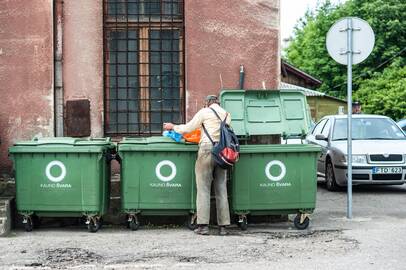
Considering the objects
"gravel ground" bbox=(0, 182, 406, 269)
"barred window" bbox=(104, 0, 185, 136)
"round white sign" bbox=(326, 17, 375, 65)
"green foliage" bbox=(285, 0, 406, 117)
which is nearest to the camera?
"gravel ground" bbox=(0, 182, 406, 269)

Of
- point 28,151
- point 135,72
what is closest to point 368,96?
point 135,72

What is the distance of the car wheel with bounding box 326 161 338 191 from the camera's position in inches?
559

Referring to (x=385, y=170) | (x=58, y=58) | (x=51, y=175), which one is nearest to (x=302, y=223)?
(x=51, y=175)

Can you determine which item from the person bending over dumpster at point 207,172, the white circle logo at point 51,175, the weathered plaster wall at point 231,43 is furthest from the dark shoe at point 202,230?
the weathered plaster wall at point 231,43

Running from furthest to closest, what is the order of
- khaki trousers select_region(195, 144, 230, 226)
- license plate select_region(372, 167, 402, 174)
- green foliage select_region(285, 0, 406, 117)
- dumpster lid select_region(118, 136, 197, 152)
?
green foliage select_region(285, 0, 406, 117) → license plate select_region(372, 167, 402, 174) → dumpster lid select_region(118, 136, 197, 152) → khaki trousers select_region(195, 144, 230, 226)

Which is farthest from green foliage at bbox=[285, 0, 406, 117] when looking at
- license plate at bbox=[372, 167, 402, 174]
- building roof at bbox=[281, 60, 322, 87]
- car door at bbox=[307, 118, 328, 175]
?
license plate at bbox=[372, 167, 402, 174]

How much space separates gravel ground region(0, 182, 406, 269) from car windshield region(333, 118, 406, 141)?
166 inches

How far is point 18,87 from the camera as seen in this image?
34.6ft

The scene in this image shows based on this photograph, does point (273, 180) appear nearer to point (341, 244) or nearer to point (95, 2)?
point (341, 244)

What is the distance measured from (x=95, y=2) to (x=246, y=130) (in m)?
3.04

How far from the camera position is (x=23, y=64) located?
10.6 meters

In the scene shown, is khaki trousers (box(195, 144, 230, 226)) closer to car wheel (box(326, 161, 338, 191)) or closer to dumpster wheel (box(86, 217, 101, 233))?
dumpster wheel (box(86, 217, 101, 233))

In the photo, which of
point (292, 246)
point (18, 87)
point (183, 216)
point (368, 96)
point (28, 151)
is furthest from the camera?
point (368, 96)

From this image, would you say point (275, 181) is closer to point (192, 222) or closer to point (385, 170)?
point (192, 222)
